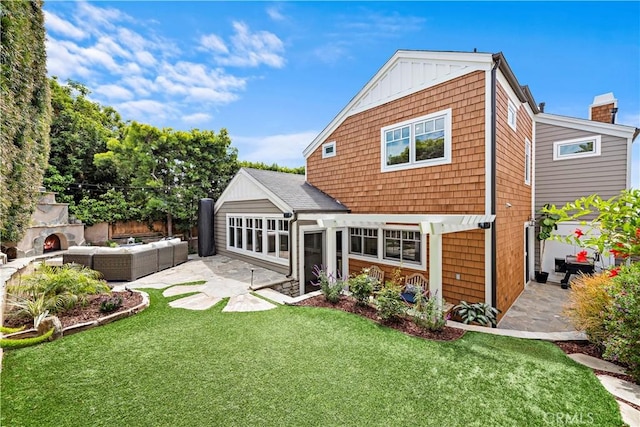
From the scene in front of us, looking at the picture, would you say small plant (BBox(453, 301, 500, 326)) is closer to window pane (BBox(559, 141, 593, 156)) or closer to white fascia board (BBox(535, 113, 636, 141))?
window pane (BBox(559, 141, 593, 156))

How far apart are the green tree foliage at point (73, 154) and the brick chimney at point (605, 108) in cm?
2525

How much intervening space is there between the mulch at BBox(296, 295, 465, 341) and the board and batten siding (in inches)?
106

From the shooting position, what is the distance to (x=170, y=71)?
9.60m

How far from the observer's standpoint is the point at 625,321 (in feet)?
11.2

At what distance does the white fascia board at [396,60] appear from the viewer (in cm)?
584

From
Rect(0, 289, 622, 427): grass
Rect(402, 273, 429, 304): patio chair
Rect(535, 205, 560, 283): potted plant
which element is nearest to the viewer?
Rect(0, 289, 622, 427): grass

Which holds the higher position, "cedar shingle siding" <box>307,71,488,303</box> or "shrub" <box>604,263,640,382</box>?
"cedar shingle siding" <box>307,71,488,303</box>

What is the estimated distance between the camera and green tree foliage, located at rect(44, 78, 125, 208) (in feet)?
47.7

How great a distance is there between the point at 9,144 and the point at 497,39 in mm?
12621

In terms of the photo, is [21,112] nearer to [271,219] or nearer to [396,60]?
[271,219]

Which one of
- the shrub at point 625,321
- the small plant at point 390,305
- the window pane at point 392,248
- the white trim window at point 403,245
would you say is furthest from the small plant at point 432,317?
the window pane at point 392,248

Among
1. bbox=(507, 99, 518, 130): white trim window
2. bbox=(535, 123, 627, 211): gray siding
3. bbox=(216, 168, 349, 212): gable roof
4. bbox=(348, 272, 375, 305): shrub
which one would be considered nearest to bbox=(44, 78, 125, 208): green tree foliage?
bbox=(216, 168, 349, 212): gable roof

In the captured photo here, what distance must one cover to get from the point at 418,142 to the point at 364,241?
346 cm

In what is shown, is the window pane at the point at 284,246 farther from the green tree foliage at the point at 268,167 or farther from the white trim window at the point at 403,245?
the green tree foliage at the point at 268,167
